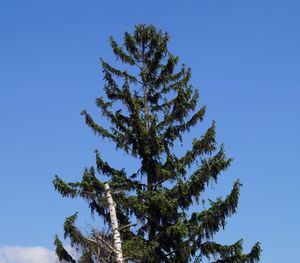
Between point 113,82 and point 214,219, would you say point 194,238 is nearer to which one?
point 214,219

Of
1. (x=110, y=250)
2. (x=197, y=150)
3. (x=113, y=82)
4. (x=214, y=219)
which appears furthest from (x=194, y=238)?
(x=113, y=82)

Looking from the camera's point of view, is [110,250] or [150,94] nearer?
[110,250]

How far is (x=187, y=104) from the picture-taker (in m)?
28.3

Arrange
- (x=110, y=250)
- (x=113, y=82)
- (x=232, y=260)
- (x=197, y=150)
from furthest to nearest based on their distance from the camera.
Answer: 1. (x=113, y=82)
2. (x=197, y=150)
3. (x=232, y=260)
4. (x=110, y=250)

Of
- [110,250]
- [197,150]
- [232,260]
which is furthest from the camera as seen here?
[197,150]

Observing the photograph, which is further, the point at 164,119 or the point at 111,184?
the point at 164,119

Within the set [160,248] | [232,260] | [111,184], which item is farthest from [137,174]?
[232,260]

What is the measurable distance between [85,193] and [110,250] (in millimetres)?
5269

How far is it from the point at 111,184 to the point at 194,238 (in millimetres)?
4002

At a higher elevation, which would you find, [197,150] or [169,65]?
[169,65]

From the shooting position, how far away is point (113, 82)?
96.5ft

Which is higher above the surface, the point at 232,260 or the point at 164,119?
the point at 164,119

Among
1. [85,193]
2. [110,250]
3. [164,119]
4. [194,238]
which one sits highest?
[164,119]

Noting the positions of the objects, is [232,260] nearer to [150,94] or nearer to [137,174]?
[137,174]
